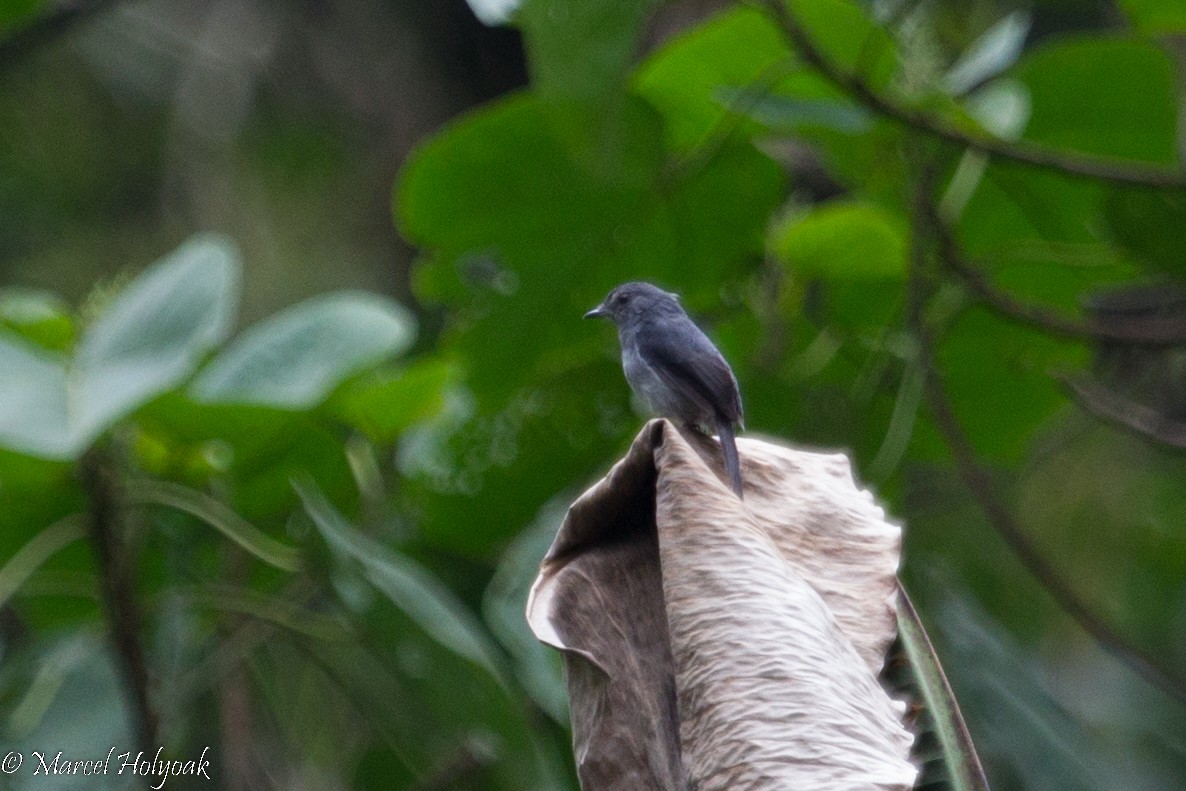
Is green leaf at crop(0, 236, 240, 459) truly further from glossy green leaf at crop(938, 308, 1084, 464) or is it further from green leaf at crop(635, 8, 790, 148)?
glossy green leaf at crop(938, 308, 1084, 464)

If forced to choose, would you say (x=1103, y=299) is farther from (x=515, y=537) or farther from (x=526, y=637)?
(x=526, y=637)

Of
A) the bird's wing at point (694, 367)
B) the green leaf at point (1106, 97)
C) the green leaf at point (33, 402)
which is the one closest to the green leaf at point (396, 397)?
the bird's wing at point (694, 367)

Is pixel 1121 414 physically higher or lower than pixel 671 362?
lower

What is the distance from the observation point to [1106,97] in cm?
312

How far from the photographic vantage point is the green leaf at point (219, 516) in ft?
8.76

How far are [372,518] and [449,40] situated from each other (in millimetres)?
2710

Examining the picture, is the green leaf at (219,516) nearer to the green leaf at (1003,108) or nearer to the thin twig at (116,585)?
the thin twig at (116,585)

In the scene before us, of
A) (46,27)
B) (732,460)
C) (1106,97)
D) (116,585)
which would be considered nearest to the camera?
(732,460)

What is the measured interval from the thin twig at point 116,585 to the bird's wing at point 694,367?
992 millimetres

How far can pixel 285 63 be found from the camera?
6.38m

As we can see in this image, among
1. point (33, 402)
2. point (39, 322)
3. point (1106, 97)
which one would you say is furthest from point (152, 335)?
point (1106, 97)

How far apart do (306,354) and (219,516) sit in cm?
36

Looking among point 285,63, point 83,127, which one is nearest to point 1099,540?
point 285,63

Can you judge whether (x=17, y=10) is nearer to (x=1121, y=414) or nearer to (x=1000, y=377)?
(x=1000, y=377)
